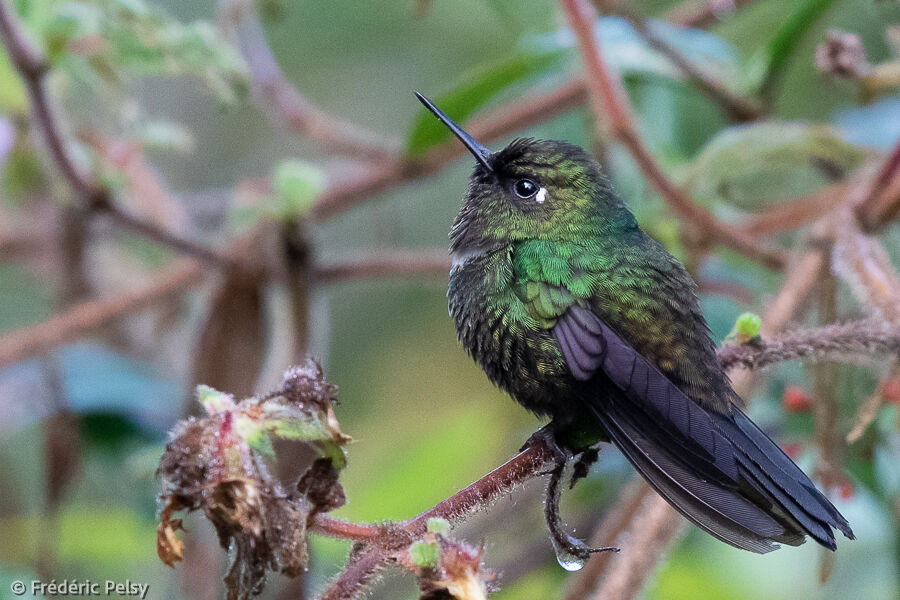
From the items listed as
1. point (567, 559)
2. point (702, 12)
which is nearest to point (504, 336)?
point (567, 559)

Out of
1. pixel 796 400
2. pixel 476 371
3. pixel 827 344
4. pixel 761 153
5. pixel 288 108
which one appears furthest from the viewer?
pixel 476 371

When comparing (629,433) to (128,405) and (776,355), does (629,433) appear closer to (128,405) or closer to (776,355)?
(776,355)

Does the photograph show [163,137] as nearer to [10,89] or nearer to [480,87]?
[10,89]

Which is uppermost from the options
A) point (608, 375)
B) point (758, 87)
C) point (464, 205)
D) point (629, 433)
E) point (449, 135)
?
point (449, 135)

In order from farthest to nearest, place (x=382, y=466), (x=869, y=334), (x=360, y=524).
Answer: (x=382, y=466) → (x=869, y=334) → (x=360, y=524)

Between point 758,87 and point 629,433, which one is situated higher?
point 758,87

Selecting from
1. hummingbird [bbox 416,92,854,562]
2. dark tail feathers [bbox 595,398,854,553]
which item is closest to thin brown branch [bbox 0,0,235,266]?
hummingbird [bbox 416,92,854,562]

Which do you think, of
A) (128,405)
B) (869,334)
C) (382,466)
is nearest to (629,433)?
(869,334)
